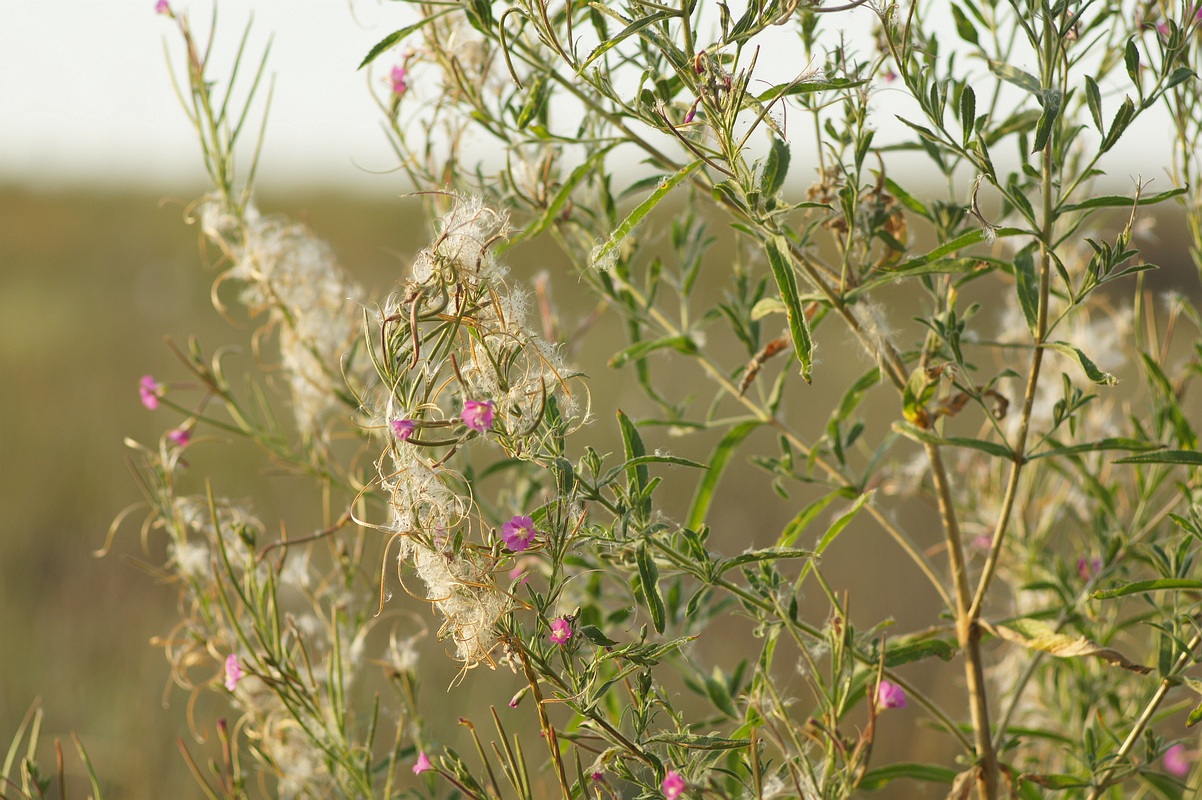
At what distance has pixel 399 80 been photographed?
1.48 m

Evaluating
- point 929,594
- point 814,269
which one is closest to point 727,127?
point 814,269

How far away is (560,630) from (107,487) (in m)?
3.93

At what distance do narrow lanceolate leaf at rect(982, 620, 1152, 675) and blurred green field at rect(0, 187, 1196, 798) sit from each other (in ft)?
3.68

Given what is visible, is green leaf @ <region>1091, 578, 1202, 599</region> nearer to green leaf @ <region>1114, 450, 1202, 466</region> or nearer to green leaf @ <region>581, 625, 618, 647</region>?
green leaf @ <region>1114, 450, 1202, 466</region>

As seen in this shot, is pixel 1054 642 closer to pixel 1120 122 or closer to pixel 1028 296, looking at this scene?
pixel 1028 296

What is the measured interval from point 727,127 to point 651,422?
514 mm

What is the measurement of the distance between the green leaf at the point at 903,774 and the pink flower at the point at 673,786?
40 centimetres

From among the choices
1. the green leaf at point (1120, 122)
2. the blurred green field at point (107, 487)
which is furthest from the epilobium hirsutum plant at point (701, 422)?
the blurred green field at point (107, 487)

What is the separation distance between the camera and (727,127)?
90 cm

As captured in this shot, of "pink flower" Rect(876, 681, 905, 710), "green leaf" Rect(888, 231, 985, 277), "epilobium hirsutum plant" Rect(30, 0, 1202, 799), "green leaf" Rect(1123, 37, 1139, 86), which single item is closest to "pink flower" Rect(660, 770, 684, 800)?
"epilobium hirsutum plant" Rect(30, 0, 1202, 799)

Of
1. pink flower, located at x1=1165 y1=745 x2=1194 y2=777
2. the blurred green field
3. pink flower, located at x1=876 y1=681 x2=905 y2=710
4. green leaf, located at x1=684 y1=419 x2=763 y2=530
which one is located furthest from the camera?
the blurred green field

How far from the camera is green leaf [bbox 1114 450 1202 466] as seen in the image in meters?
1.10

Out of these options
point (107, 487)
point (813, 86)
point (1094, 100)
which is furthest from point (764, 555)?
point (107, 487)

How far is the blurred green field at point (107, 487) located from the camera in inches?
118
